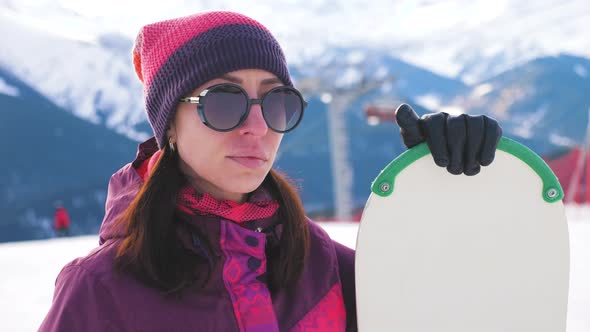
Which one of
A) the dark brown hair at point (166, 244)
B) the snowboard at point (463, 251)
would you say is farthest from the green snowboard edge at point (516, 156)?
the dark brown hair at point (166, 244)

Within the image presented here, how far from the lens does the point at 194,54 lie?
3.14ft

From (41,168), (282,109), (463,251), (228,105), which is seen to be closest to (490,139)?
(463,251)

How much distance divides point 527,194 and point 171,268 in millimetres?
801

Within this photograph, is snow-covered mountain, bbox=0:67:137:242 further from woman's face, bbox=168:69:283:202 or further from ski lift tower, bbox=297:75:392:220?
woman's face, bbox=168:69:283:202

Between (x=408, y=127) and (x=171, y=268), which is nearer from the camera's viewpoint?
(x=171, y=268)

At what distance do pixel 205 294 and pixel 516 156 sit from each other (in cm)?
74

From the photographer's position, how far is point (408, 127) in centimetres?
106

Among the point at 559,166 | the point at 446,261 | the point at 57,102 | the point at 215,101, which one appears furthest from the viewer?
the point at 57,102

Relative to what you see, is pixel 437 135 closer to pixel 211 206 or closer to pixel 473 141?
pixel 473 141

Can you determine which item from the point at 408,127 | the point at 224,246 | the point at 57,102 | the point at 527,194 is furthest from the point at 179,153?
the point at 57,102

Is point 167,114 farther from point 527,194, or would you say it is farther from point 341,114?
point 341,114

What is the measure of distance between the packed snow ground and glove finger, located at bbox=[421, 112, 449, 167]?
161cm

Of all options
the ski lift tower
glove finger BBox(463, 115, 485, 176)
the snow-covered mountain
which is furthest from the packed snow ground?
the snow-covered mountain

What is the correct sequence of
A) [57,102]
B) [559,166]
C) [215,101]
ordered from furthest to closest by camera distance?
[57,102] < [559,166] < [215,101]
